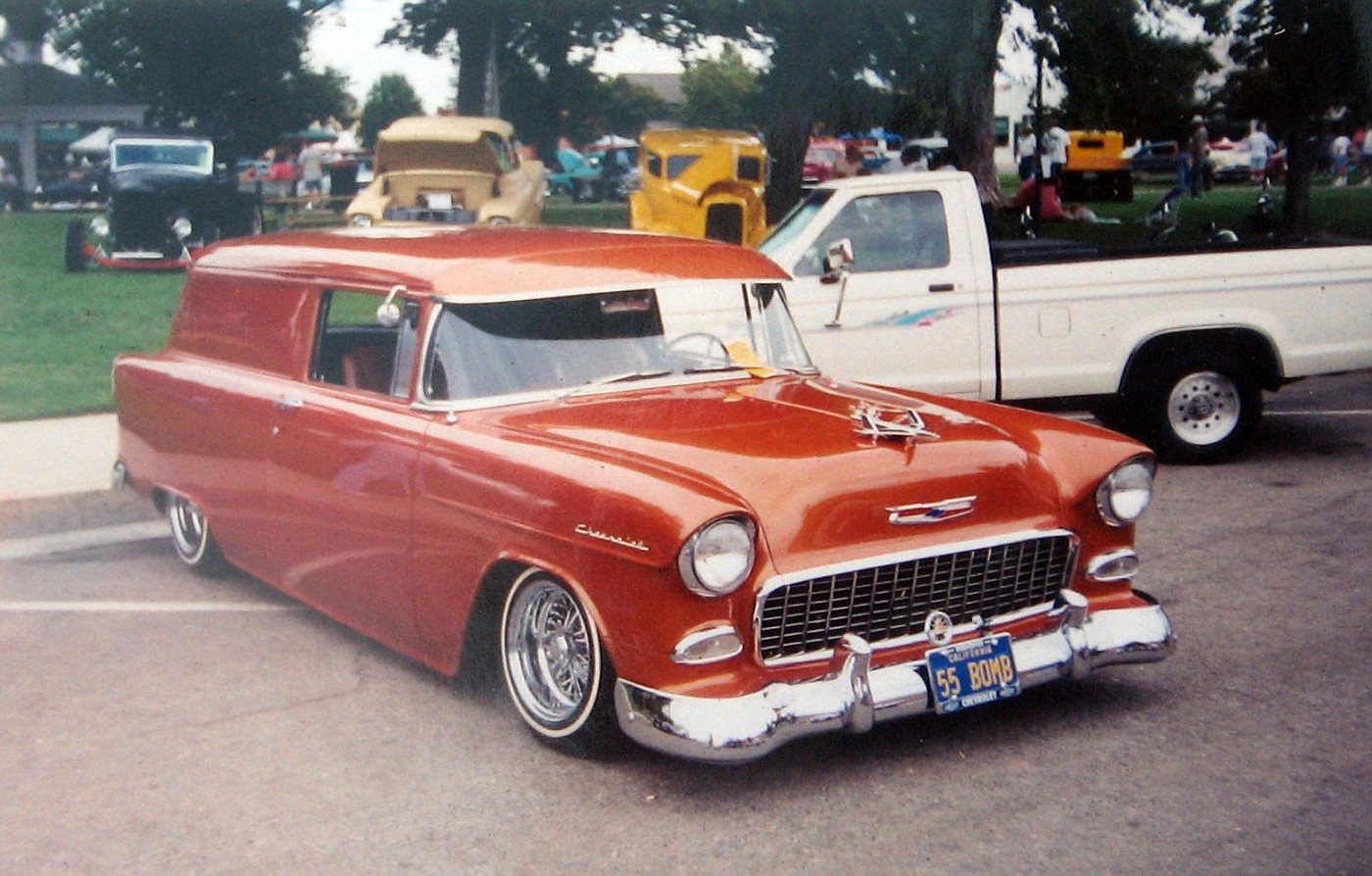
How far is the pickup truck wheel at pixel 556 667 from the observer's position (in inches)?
169

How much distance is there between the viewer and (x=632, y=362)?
5.15m

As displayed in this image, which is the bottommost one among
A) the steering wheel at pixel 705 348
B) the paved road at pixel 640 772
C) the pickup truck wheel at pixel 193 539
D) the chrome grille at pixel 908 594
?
the paved road at pixel 640 772

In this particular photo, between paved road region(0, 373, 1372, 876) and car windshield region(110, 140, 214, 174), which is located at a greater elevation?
car windshield region(110, 140, 214, 174)

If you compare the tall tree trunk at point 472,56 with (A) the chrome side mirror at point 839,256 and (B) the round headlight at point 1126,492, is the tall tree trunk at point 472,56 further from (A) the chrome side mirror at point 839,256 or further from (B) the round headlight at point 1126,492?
(B) the round headlight at point 1126,492

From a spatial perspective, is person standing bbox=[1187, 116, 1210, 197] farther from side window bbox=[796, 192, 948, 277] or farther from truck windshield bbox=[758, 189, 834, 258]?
truck windshield bbox=[758, 189, 834, 258]

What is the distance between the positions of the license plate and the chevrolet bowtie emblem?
362mm

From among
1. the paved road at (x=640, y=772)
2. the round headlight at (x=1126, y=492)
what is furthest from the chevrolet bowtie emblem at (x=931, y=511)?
the paved road at (x=640, y=772)

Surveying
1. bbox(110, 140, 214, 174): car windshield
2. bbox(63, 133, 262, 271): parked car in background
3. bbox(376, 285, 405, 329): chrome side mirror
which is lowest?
bbox(376, 285, 405, 329): chrome side mirror

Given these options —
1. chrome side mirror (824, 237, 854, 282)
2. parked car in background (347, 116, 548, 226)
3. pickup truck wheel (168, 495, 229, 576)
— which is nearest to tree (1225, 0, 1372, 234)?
parked car in background (347, 116, 548, 226)

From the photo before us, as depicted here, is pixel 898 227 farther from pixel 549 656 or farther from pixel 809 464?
pixel 549 656

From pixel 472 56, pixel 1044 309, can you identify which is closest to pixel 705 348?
pixel 1044 309

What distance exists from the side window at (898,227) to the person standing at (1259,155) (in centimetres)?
1341

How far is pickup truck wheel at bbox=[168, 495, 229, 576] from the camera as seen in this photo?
6.64 metres

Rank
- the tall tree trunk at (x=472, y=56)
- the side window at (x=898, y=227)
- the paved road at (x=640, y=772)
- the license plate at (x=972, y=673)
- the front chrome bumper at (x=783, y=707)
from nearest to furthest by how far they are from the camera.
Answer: the paved road at (x=640, y=772)
the front chrome bumper at (x=783, y=707)
the license plate at (x=972, y=673)
the side window at (x=898, y=227)
the tall tree trunk at (x=472, y=56)
